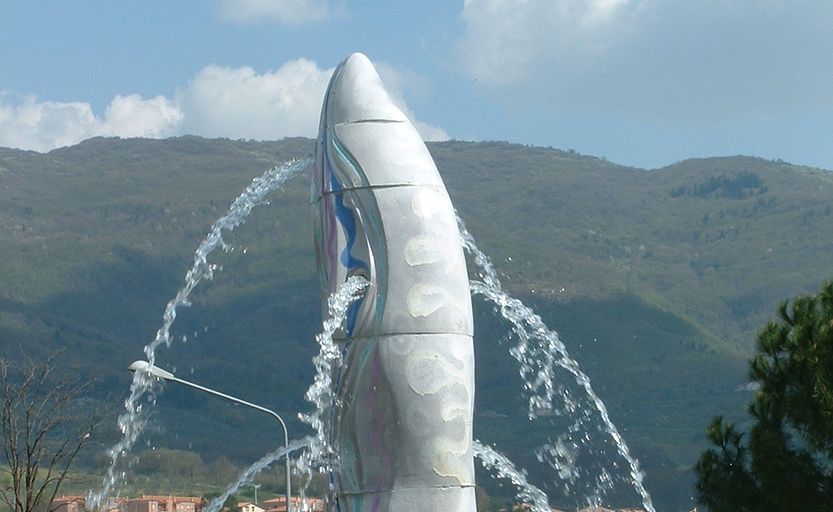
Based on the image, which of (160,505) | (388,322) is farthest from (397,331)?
(160,505)

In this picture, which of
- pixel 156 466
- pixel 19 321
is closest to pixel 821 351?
pixel 156 466

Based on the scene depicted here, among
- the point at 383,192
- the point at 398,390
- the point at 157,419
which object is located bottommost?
the point at 398,390

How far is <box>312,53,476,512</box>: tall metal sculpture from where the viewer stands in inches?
661

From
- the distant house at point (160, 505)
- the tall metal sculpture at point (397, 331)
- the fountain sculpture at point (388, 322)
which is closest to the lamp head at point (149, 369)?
the fountain sculpture at point (388, 322)

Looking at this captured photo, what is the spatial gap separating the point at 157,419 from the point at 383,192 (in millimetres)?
132383

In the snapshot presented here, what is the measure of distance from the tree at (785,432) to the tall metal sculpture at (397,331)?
820 cm

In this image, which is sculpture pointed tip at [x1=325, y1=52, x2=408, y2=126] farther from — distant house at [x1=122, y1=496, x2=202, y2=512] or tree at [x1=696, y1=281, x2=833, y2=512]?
distant house at [x1=122, y1=496, x2=202, y2=512]

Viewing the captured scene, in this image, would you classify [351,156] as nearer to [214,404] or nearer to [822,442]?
[822,442]

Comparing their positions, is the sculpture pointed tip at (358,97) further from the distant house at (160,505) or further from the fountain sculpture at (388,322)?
the distant house at (160,505)

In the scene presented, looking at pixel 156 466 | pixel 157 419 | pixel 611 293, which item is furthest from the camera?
pixel 611 293

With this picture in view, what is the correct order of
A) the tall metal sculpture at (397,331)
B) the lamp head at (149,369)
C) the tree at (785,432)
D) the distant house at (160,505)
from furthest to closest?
1. the distant house at (160,505)
2. the tree at (785,432)
3. the lamp head at (149,369)
4. the tall metal sculpture at (397,331)

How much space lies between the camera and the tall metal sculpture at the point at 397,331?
661 inches

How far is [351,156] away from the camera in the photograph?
1766cm

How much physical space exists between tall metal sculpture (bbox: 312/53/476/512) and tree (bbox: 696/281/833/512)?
8205 millimetres
